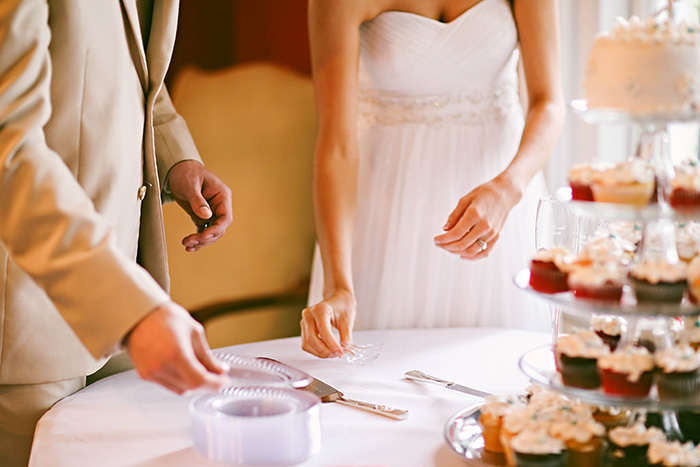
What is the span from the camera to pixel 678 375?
2.79 ft

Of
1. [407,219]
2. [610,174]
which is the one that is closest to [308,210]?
[407,219]

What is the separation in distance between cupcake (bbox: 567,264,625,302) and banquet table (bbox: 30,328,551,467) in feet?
0.93

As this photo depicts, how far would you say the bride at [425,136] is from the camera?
1.83 metres

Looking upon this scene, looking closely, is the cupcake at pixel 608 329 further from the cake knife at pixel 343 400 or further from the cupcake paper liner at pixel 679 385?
the cake knife at pixel 343 400

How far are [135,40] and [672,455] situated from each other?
1060mm

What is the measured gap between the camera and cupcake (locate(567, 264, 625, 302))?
0.87 meters

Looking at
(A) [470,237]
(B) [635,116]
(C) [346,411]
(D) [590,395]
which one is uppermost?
(B) [635,116]

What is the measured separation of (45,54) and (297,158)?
6.07 ft

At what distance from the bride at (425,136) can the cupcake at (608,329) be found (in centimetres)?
79

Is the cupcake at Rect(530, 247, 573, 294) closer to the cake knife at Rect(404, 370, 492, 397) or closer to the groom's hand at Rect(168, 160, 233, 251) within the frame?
the cake knife at Rect(404, 370, 492, 397)

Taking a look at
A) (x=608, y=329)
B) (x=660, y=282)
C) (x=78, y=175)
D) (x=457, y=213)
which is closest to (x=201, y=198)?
(x=78, y=175)

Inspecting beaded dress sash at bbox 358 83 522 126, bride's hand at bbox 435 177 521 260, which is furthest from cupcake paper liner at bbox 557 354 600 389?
beaded dress sash at bbox 358 83 522 126

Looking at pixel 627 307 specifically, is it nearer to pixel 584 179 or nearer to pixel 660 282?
pixel 660 282

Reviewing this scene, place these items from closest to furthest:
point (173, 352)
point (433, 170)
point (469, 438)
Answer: point (173, 352) < point (469, 438) < point (433, 170)
